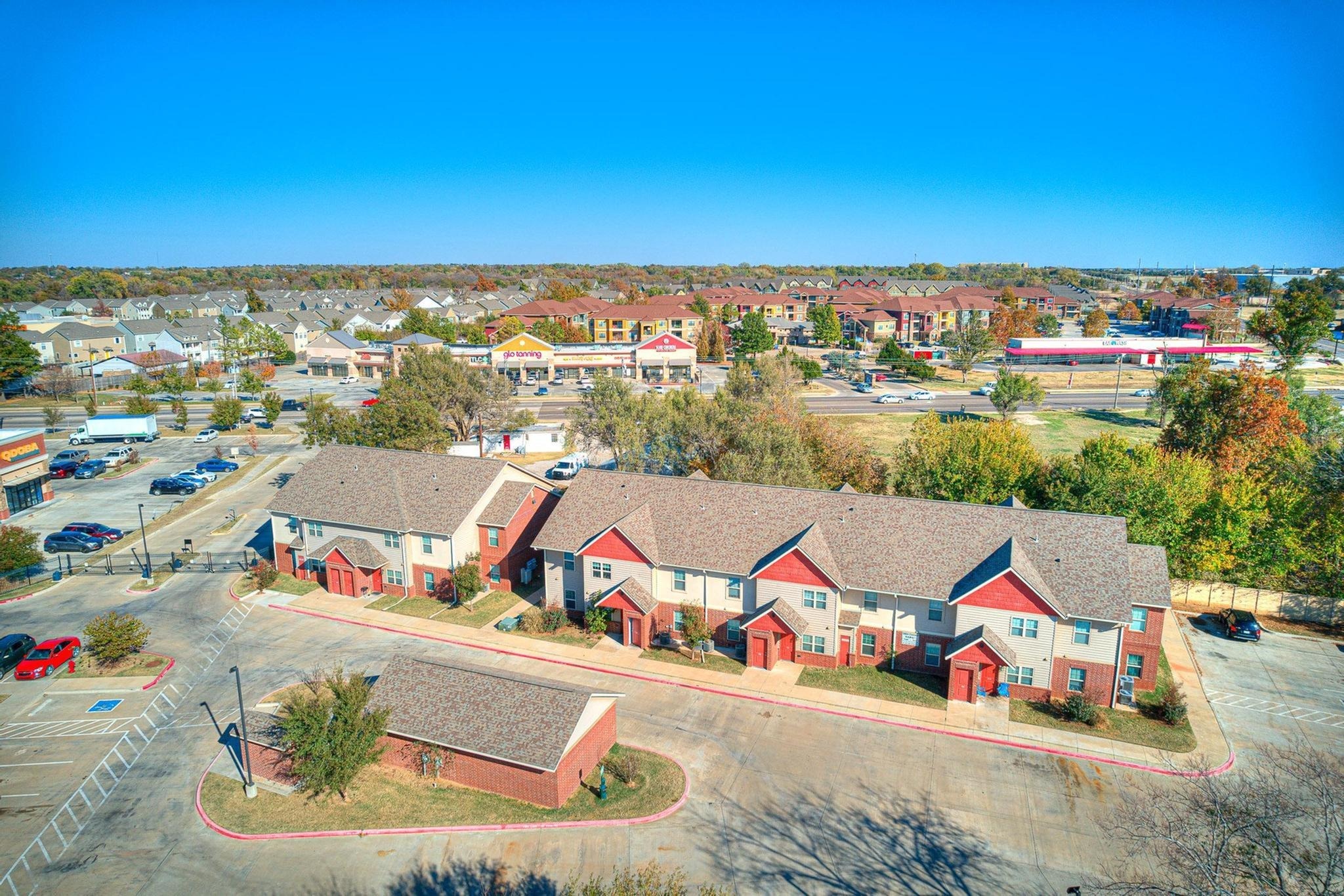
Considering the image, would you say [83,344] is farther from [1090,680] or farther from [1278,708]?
[1278,708]

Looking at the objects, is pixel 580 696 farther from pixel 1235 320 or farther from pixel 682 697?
pixel 1235 320

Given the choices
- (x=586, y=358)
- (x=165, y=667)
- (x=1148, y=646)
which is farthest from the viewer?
(x=586, y=358)

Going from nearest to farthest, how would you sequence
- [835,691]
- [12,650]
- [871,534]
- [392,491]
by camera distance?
[835,691], [12,650], [871,534], [392,491]

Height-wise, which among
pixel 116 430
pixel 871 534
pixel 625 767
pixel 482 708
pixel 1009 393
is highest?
pixel 1009 393

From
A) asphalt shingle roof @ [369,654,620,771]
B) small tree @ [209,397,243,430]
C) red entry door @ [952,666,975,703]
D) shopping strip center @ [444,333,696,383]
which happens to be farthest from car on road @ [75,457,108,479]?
red entry door @ [952,666,975,703]

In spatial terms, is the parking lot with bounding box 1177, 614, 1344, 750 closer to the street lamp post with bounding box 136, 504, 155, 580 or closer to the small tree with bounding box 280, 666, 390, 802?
the small tree with bounding box 280, 666, 390, 802

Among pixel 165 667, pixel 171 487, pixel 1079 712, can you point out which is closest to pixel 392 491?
pixel 165 667
